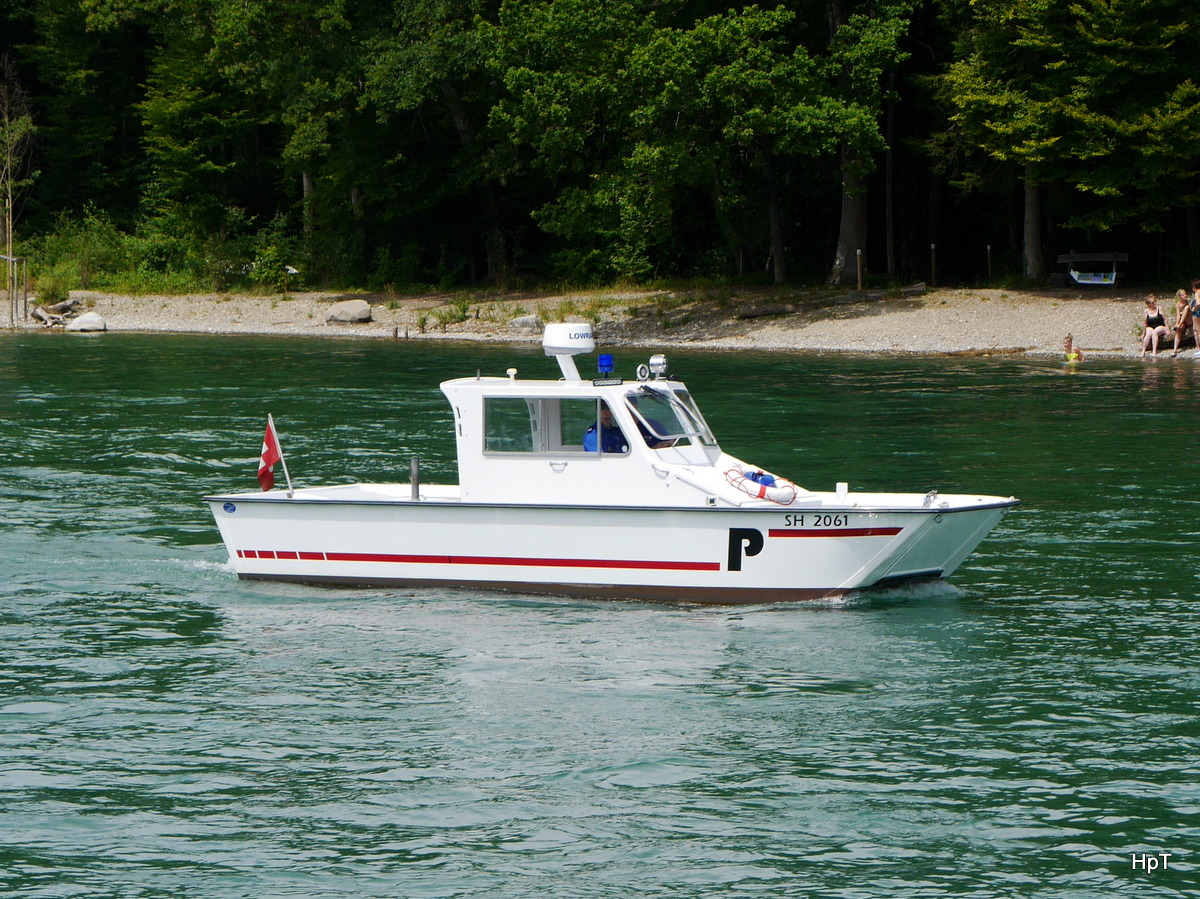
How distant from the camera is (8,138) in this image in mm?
61562

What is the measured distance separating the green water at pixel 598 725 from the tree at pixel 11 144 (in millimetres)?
45156

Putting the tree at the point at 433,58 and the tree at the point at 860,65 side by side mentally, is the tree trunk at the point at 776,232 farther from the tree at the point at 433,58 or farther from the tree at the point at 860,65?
the tree at the point at 433,58

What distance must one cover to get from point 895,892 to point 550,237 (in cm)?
5190

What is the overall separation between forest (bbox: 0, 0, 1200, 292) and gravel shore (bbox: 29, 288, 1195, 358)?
8.31 ft

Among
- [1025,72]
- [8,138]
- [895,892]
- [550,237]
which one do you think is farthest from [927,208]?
[895,892]

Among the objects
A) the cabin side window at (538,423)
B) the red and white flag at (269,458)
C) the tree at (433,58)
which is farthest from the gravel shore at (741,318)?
the red and white flag at (269,458)

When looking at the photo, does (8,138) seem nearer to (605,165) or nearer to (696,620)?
(605,165)

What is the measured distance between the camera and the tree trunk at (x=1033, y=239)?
46.0 metres

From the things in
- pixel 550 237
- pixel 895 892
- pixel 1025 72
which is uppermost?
pixel 1025 72

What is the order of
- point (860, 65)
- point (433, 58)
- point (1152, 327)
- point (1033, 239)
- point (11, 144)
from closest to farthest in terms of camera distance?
point (1152, 327)
point (860, 65)
point (1033, 239)
point (433, 58)
point (11, 144)

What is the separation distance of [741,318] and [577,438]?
30830mm

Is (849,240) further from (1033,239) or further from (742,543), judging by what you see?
(742,543)

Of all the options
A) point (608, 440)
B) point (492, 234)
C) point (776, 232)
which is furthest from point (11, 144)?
point (608, 440)

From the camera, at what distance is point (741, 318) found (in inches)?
1763
